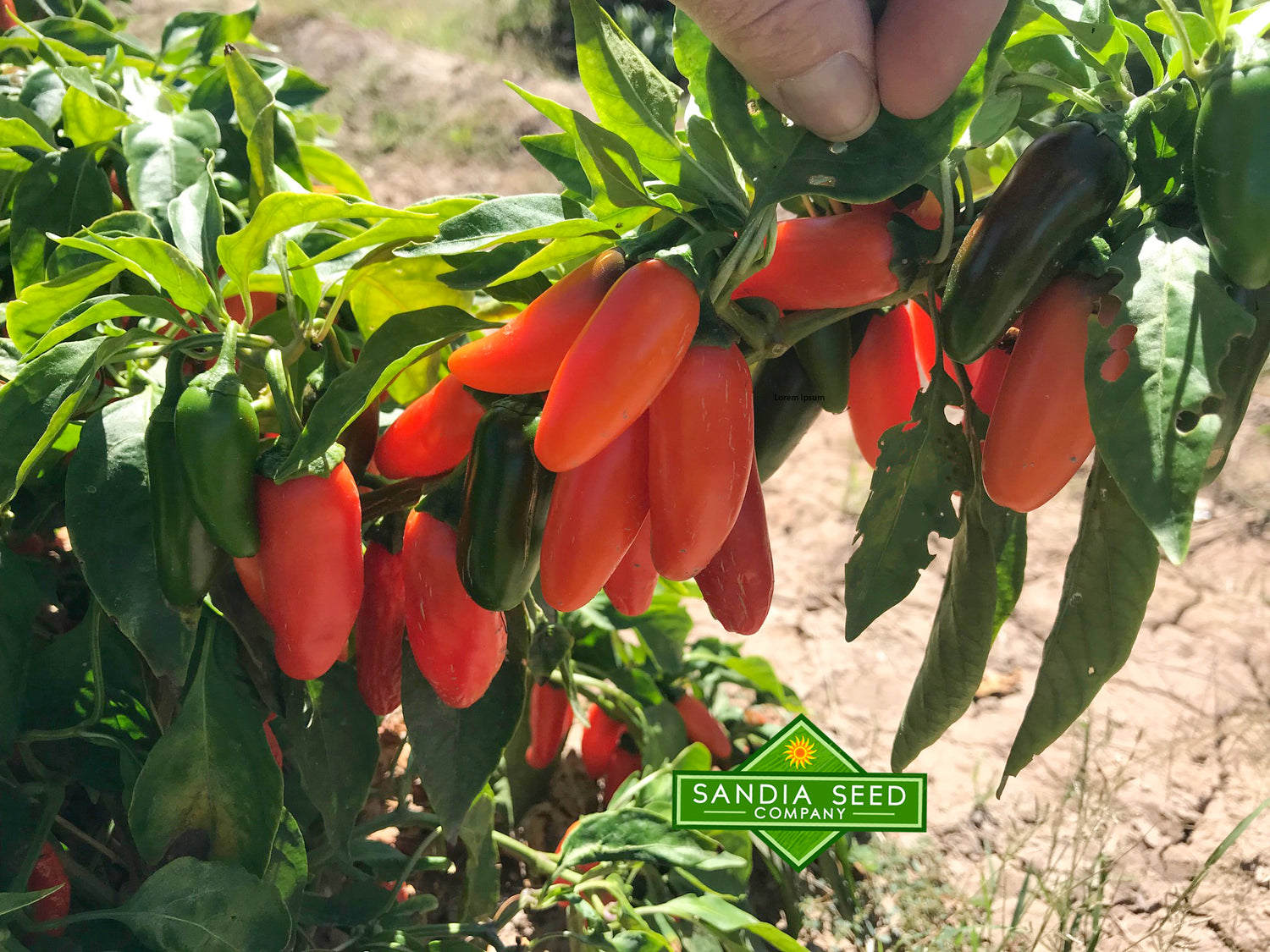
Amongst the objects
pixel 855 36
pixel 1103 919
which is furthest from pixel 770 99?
pixel 1103 919

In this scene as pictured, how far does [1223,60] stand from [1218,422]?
0.21m

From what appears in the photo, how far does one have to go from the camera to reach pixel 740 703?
208cm

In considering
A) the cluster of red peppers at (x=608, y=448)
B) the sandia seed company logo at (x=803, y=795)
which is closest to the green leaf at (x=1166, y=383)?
the cluster of red peppers at (x=608, y=448)

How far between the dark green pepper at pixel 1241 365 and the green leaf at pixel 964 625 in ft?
0.53

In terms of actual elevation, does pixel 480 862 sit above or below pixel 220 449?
below

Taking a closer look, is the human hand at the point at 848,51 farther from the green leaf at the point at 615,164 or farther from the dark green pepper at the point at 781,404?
the dark green pepper at the point at 781,404

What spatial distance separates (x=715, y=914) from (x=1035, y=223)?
0.84 meters

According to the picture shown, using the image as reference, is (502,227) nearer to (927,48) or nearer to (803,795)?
(927,48)

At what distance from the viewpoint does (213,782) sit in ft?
2.83

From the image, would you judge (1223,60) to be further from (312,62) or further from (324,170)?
(312,62)

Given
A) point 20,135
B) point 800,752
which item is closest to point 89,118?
point 20,135

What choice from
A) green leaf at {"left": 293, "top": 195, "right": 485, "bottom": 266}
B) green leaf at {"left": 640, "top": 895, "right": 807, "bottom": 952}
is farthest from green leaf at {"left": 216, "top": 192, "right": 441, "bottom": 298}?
green leaf at {"left": 640, "top": 895, "right": 807, "bottom": 952}

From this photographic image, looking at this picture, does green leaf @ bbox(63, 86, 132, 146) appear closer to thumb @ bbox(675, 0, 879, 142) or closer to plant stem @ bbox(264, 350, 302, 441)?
plant stem @ bbox(264, 350, 302, 441)

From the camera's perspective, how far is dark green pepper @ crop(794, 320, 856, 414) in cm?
79
